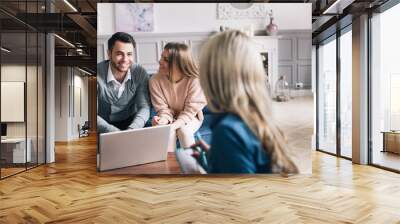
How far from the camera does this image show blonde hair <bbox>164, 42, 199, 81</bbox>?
546cm

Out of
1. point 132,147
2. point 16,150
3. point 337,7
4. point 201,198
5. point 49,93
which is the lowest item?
point 201,198

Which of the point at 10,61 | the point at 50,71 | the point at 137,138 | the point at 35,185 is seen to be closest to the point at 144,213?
the point at 137,138

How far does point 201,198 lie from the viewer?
4559 millimetres

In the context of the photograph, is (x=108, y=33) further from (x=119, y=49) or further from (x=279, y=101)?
(x=279, y=101)

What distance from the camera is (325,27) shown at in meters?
8.10

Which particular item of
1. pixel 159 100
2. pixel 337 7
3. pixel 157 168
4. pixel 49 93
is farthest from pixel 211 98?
pixel 49 93

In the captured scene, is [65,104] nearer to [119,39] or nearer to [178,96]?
[119,39]

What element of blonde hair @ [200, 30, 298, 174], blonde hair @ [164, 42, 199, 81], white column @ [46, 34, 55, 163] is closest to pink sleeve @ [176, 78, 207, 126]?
blonde hair @ [164, 42, 199, 81]

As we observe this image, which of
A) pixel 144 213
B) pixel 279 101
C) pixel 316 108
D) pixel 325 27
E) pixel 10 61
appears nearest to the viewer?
pixel 144 213

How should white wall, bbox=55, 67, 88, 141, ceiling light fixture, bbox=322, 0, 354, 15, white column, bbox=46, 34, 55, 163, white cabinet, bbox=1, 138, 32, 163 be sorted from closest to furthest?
white cabinet, bbox=1, 138, 32, 163 → ceiling light fixture, bbox=322, 0, 354, 15 → white column, bbox=46, 34, 55, 163 → white wall, bbox=55, 67, 88, 141

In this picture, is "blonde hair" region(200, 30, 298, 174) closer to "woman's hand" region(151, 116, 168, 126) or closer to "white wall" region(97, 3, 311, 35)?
"white wall" region(97, 3, 311, 35)

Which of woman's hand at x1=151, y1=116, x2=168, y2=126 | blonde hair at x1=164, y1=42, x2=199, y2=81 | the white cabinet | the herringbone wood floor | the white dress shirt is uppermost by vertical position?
blonde hair at x1=164, y1=42, x2=199, y2=81

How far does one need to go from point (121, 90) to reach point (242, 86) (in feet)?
6.35

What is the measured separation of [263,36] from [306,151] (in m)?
1.78
